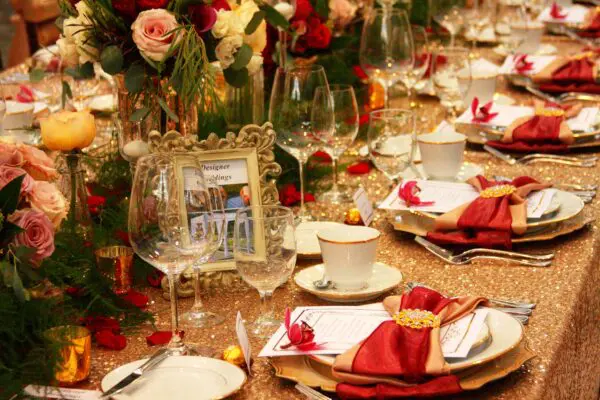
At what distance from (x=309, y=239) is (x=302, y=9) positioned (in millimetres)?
872

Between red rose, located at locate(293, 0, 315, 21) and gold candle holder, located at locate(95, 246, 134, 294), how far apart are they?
1072mm

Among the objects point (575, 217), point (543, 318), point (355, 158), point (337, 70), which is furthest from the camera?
point (337, 70)

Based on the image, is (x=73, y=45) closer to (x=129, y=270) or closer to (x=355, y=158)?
(x=129, y=270)

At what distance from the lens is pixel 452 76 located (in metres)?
2.63

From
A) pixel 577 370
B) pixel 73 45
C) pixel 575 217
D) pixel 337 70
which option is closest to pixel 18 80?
pixel 337 70

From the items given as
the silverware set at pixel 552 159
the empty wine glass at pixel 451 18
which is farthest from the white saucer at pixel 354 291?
the empty wine glass at pixel 451 18

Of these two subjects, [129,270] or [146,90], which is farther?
[146,90]

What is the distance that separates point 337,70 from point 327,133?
860mm

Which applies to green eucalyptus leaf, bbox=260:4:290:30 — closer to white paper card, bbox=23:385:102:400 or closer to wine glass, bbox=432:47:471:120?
white paper card, bbox=23:385:102:400

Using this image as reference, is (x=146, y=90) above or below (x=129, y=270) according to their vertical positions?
above

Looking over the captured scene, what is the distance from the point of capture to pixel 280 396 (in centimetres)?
128

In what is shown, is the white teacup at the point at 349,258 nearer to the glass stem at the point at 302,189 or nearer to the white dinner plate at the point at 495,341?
the white dinner plate at the point at 495,341

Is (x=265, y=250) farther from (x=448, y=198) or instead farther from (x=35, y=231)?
(x=448, y=198)

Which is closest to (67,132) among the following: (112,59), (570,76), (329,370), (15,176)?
(112,59)
